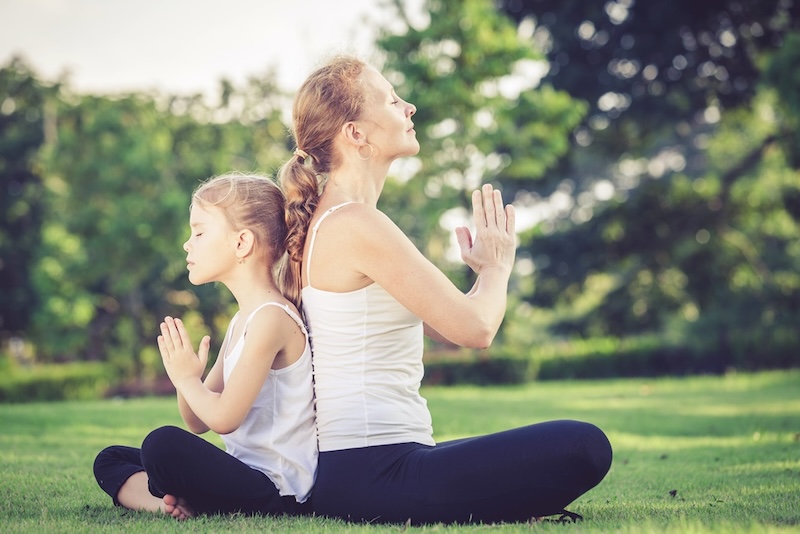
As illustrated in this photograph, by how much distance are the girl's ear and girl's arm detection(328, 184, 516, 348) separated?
40 cm

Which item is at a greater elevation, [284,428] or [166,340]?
[166,340]

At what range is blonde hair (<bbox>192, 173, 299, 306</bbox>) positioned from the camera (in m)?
3.36

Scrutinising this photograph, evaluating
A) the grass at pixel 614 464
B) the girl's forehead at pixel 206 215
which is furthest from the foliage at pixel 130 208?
the girl's forehead at pixel 206 215

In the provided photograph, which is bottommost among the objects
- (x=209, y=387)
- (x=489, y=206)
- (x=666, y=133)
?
(x=209, y=387)

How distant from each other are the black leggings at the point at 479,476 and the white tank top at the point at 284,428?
0.64 feet

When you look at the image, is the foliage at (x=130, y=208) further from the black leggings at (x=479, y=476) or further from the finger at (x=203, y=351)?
the black leggings at (x=479, y=476)

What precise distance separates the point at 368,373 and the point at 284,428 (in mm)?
392

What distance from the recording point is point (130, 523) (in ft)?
9.87

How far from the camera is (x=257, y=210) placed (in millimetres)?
3387

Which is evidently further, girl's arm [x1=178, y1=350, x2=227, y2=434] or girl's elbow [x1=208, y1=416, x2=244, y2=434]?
girl's arm [x1=178, y1=350, x2=227, y2=434]

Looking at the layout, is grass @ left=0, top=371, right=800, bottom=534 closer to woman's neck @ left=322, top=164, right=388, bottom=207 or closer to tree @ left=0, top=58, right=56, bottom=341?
woman's neck @ left=322, top=164, right=388, bottom=207

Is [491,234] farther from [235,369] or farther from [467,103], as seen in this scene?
[467,103]

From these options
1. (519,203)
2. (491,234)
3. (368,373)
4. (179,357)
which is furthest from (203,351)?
(519,203)

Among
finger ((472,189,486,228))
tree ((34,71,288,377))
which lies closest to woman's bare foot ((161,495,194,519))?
finger ((472,189,486,228))
